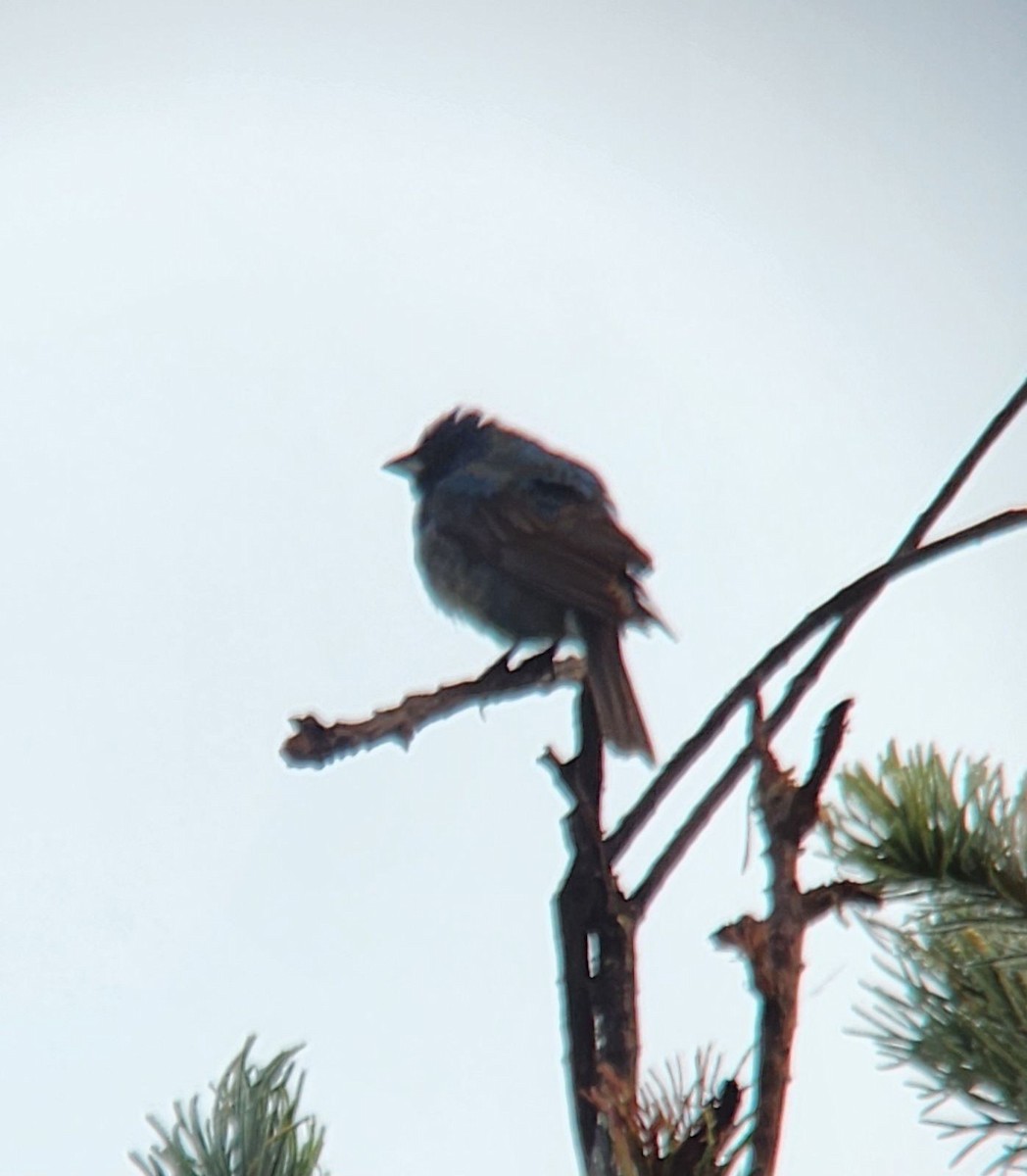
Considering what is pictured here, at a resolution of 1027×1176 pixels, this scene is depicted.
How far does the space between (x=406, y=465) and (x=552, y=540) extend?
4.06 feet

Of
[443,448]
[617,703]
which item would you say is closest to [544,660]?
[617,703]

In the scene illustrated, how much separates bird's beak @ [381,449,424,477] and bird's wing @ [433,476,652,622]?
1.55 ft

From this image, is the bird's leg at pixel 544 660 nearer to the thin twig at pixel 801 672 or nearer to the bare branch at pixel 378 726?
the bare branch at pixel 378 726

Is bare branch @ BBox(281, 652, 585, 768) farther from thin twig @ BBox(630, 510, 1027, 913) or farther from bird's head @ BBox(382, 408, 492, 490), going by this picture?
bird's head @ BBox(382, 408, 492, 490)

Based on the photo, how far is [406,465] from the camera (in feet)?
15.9

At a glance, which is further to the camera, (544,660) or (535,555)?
(535,555)

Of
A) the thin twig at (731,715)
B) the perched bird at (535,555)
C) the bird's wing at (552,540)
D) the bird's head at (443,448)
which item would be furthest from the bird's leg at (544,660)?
the thin twig at (731,715)

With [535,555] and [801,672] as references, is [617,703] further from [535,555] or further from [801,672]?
[801,672]

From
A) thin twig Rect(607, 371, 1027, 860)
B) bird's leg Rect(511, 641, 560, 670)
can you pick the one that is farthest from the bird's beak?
thin twig Rect(607, 371, 1027, 860)

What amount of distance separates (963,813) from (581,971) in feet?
2.35

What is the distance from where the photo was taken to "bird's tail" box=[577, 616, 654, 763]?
9.51 feet

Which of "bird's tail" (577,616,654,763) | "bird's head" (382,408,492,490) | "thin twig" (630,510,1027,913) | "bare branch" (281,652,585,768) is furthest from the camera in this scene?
"bird's head" (382,408,492,490)

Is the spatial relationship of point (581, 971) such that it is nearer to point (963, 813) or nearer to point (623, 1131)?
point (623, 1131)

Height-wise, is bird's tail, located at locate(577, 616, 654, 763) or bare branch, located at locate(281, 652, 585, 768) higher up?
bird's tail, located at locate(577, 616, 654, 763)
